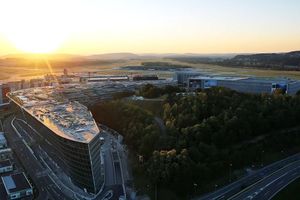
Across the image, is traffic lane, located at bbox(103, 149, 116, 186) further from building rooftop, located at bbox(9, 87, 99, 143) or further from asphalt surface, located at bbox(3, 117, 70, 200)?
asphalt surface, located at bbox(3, 117, 70, 200)

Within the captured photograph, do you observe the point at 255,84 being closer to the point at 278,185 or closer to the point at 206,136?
the point at 206,136

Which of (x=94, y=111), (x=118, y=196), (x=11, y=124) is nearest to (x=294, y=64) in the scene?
(x=94, y=111)

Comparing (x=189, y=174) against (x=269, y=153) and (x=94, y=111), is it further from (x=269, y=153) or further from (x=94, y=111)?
(x=94, y=111)

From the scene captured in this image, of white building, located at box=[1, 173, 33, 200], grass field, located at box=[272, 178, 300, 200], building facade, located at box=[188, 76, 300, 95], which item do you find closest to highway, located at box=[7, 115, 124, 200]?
white building, located at box=[1, 173, 33, 200]

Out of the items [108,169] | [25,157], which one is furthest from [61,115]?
[108,169]

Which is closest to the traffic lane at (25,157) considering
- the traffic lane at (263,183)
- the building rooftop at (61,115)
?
the building rooftop at (61,115)

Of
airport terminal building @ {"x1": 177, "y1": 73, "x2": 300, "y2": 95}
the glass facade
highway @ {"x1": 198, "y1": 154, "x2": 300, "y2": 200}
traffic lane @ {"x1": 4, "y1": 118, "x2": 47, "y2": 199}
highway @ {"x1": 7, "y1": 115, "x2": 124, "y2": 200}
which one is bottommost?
traffic lane @ {"x1": 4, "y1": 118, "x2": 47, "y2": 199}

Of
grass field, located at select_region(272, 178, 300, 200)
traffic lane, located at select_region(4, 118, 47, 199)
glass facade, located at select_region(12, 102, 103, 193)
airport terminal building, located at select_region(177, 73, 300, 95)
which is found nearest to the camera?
grass field, located at select_region(272, 178, 300, 200)
